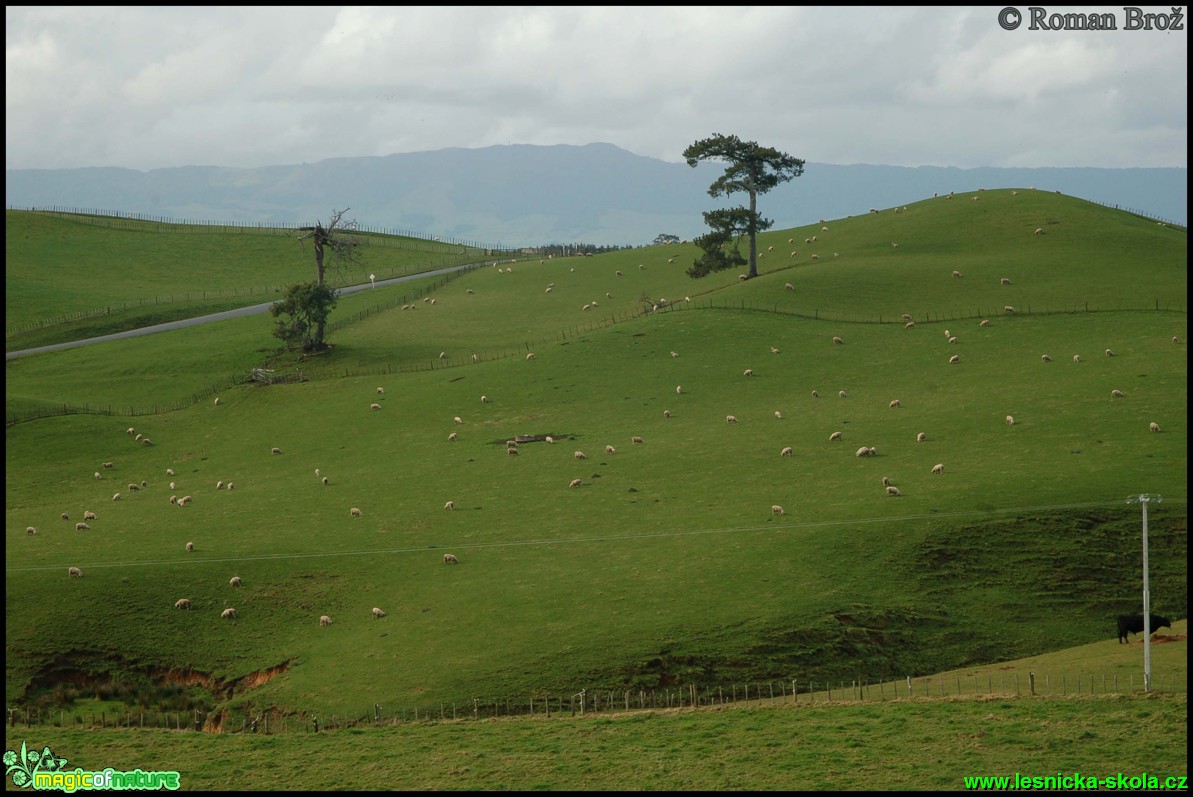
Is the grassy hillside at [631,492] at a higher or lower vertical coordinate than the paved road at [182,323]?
lower

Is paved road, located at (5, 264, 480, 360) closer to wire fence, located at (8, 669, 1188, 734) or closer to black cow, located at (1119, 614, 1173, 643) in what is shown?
wire fence, located at (8, 669, 1188, 734)

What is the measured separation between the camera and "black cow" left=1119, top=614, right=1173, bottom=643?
132 feet

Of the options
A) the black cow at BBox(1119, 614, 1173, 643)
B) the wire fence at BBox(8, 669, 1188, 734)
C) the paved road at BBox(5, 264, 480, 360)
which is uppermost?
the paved road at BBox(5, 264, 480, 360)

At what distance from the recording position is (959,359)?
75.7m

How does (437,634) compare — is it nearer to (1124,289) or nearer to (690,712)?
(690,712)

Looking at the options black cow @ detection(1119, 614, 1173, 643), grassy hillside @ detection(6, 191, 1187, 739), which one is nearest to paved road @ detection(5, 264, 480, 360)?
grassy hillside @ detection(6, 191, 1187, 739)

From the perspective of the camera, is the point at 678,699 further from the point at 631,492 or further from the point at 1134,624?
the point at 631,492

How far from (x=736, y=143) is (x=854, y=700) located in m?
68.3

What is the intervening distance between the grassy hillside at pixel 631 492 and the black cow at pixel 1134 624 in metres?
1.84

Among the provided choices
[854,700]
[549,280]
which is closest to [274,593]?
[854,700]

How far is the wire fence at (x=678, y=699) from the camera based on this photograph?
118 ft

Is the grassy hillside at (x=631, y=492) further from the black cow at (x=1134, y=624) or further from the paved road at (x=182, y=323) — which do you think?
the paved road at (x=182, y=323)

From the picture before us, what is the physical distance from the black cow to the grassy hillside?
1.84 metres

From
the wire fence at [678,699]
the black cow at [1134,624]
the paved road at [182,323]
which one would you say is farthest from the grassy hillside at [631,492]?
the paved road at [182,323]
